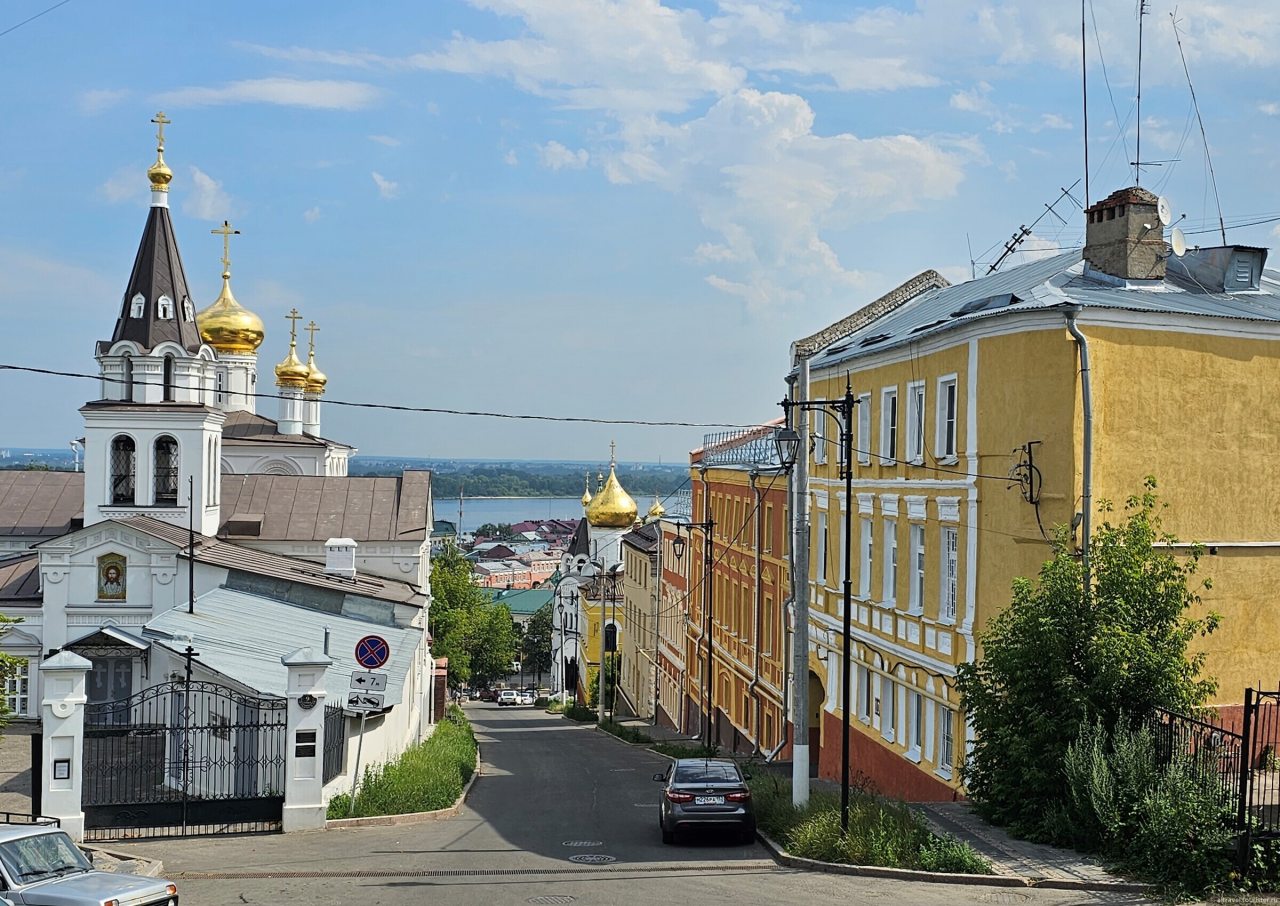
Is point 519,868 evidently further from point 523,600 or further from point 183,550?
point 523,600

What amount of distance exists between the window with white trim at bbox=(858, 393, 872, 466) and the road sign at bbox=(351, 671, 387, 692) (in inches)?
431

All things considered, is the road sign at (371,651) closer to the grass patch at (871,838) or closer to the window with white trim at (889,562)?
the grass patch at (871,838)

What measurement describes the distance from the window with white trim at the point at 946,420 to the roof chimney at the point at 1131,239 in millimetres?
3081

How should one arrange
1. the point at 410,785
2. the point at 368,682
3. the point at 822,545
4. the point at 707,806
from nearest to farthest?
the point at 707,806 → the point at 368,682 → the point at 410,785 → the point at 822,545

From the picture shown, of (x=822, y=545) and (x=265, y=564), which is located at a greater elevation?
(x=822, y=545)

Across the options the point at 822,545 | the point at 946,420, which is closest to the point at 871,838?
the point at 946,420

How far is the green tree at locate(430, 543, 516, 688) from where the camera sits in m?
71.5

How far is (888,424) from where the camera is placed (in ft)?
84.0

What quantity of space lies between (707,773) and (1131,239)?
10837 millimetres

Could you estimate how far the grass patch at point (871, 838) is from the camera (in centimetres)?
1507

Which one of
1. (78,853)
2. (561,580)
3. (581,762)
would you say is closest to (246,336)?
(581,762)

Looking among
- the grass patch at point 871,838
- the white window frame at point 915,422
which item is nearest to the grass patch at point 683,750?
the white window frame at point 915,422

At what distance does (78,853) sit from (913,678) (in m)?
15.1

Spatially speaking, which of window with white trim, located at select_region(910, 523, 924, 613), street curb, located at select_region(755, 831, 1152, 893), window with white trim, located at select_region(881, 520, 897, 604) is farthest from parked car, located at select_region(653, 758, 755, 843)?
window with white trim, located at select_region(881, 520, 897, 604)
